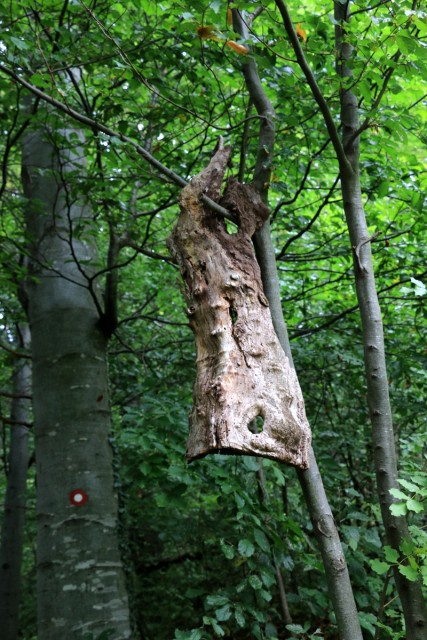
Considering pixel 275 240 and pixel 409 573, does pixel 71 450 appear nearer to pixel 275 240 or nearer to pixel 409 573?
pixel 409 573

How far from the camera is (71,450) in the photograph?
383 cm

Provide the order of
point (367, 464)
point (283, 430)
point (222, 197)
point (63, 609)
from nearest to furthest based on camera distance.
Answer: point (283, 430) < point (222, 197) < point (63, 609) < point (367, 464)

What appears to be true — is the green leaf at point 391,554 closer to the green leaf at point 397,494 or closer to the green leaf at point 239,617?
the green leaf at point 397,494

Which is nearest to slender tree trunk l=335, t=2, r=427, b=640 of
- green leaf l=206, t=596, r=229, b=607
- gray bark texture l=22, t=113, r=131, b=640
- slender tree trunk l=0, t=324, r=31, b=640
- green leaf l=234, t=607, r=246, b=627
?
green leaf l=234, t=607, r=246, b=627

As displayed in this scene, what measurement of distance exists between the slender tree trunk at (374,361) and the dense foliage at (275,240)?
0.10 meters

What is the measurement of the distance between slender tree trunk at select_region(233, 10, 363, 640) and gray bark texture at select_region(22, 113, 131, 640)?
150 centimetres

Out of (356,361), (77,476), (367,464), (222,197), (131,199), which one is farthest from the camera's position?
(367,464)

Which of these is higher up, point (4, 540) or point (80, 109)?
point (80, 109)

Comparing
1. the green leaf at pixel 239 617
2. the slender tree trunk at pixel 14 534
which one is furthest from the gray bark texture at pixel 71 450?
the slender tree trunk at pixel 14 534

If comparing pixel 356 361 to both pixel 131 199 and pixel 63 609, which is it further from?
pixel 63 609

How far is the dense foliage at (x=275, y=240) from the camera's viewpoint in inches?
103

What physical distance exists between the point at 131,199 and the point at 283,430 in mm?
3284

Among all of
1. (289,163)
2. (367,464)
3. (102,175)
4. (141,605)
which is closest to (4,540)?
(141,605)

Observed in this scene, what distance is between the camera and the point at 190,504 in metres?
5.89
